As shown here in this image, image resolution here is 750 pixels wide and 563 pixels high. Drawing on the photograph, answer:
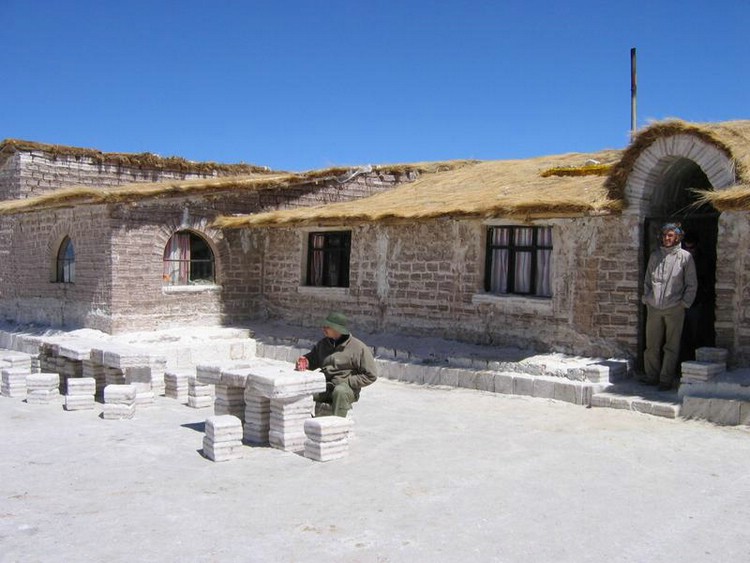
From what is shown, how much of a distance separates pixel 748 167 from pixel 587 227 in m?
2.40

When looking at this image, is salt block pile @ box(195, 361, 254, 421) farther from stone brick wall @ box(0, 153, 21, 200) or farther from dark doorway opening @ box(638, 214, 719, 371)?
stone brick wall @ box(0, 153, 21, 200)

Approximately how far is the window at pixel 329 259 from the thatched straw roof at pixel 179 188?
5.34 ft

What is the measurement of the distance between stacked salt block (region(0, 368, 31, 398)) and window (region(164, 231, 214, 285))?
4613 millimetres

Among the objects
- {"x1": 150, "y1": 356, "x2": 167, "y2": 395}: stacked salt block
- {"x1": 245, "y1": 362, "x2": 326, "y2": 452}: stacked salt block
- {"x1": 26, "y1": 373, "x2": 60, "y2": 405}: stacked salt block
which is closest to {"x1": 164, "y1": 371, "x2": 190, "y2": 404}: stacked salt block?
{"x1": 150, "y1": 356, "x2": 167, "y2": 395}: stacked salt block

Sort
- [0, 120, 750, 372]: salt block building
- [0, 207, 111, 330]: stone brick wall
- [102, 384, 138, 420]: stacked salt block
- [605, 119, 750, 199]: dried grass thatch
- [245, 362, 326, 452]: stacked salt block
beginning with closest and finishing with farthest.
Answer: [245, 362, 326, 452]: stacked salt block, [102, 384, 138, 420]: stacked salt block, [605, 119, 750, 199]: dried grass thatch, [0, 120, 750, 372]: salt block building, [0, 207, 111, 330]: stone brick wall

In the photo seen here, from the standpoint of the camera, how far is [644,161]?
385 inches

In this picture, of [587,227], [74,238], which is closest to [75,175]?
[74,238]

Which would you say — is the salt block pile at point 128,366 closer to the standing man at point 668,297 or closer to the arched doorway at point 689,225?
the standing man at point 668,297

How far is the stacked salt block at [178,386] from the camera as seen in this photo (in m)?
10.1

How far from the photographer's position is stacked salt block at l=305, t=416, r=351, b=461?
6.80m

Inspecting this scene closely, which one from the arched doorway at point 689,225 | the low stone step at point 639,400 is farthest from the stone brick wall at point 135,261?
the low stone step at point 639,400

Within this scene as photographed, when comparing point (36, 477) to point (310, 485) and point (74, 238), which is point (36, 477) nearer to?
point (310, 485)

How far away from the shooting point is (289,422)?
7.20m

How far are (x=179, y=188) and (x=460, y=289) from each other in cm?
560
